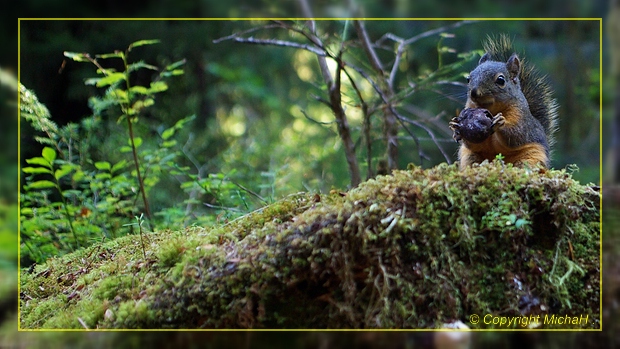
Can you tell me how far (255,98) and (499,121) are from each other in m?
3.38

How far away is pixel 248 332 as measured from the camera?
182 centimetres

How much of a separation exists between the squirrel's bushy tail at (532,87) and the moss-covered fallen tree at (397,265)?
36.2 inches

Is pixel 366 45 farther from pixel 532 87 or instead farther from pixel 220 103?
pixel 220 103

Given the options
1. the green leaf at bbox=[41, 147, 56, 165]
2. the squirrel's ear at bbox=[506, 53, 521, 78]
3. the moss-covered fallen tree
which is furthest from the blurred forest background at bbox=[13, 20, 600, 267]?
the moss-covered fallen tree

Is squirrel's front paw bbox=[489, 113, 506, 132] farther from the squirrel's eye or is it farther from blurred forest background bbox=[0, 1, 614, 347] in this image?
blurred forest background bbox=[0, 1, 614, 347]

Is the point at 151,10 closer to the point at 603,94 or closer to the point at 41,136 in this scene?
the point at 41,136

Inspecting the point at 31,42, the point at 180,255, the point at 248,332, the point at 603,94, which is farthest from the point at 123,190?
the point at 603,94

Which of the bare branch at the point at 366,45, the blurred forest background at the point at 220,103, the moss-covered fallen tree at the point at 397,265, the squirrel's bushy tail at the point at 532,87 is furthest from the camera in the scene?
the bare branch at the point at 366,45

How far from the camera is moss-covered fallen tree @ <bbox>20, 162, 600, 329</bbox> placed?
1.72 meters

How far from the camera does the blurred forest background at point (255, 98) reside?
2.41 m

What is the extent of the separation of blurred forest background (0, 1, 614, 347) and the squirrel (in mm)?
204

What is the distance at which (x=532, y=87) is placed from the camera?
9.25 feet

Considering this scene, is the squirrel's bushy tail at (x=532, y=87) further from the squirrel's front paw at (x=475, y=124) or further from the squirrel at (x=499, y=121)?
the squirrel's front paw at (x=475, y=124)

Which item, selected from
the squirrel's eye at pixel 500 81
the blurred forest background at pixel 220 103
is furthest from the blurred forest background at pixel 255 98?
the squirrel's eye at pixel 500 81
